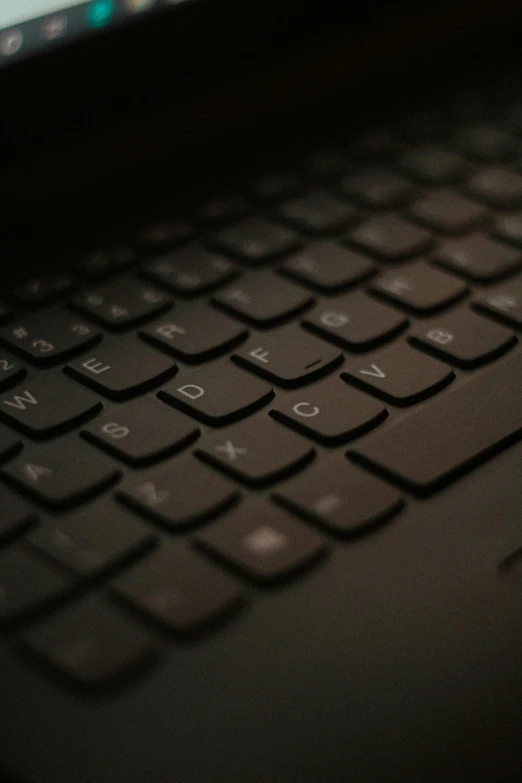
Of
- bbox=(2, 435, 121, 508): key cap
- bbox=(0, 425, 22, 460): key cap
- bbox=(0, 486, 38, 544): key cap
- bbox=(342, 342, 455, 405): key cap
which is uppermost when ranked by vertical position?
bbox=(342, 342, 455, 405): key cap

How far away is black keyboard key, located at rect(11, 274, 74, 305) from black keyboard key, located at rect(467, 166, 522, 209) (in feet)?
0.65

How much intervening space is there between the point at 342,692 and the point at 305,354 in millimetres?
142

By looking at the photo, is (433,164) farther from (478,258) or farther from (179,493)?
(179,493)

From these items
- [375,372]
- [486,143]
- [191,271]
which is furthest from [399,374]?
[486,143]

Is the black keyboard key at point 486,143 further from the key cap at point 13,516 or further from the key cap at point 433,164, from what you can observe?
the key cap at point 13,516

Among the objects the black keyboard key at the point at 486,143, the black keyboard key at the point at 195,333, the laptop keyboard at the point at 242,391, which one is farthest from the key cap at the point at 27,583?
the black keyboard key at the point at 486,143

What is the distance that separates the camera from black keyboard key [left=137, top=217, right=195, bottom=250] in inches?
16.8

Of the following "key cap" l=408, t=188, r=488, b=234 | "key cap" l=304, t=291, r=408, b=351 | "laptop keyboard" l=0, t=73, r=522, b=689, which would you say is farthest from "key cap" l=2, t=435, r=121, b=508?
"key cap" l=408, t=188, r=488, b=234

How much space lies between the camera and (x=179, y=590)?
0.83 feet

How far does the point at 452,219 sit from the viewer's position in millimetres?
436

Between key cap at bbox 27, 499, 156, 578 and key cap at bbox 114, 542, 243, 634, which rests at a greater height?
key cap at bbox 27, 499, 156, 578

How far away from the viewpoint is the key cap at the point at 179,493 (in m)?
0.28

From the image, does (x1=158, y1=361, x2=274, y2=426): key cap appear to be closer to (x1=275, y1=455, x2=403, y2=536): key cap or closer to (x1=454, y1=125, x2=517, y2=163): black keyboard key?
(x1=275, y1=455, x2=403, y2=536): key cap

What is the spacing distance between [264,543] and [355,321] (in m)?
0.13
